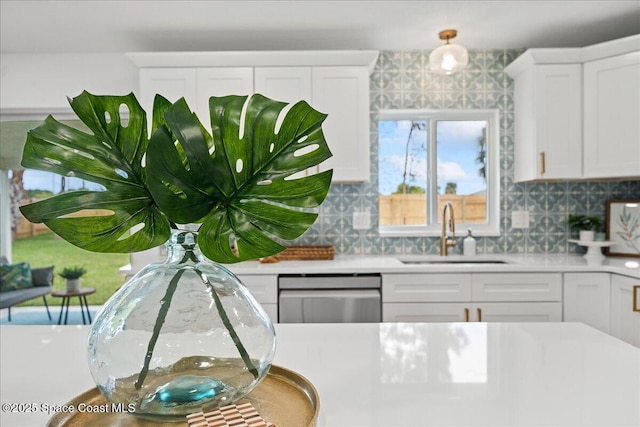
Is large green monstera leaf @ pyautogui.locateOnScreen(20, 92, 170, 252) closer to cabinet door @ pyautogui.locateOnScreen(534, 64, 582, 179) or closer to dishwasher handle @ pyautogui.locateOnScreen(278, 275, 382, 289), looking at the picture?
dishwasher handle @ pyautogui.locateOnScreen(278, 275, 382, 289)

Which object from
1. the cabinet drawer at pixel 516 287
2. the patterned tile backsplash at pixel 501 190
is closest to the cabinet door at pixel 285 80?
the patterned tile backsplash at pixel 501 190

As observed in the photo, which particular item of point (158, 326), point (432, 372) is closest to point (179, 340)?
point (158, 326)

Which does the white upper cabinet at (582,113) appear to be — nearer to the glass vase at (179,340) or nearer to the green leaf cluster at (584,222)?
the green leaf cluster at (584,222)

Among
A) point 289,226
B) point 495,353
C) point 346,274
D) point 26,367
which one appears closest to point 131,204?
point 289,226

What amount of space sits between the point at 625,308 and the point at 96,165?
2.97 meters

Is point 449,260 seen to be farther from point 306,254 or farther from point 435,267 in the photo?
point 306,254

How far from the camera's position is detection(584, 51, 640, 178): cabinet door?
2719mm

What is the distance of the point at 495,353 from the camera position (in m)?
1.00

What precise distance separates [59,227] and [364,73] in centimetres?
271

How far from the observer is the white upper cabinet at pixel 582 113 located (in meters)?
2.75

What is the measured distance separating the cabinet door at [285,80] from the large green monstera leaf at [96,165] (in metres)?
2.49

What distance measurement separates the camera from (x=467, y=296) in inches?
107

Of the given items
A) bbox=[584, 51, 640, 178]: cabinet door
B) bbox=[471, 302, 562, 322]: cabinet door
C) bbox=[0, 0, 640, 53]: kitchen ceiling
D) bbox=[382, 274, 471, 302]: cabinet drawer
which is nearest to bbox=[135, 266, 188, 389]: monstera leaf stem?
bbox=[382, 274, 471, 302]: cabinet drawer

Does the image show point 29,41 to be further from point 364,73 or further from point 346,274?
point 346,274
